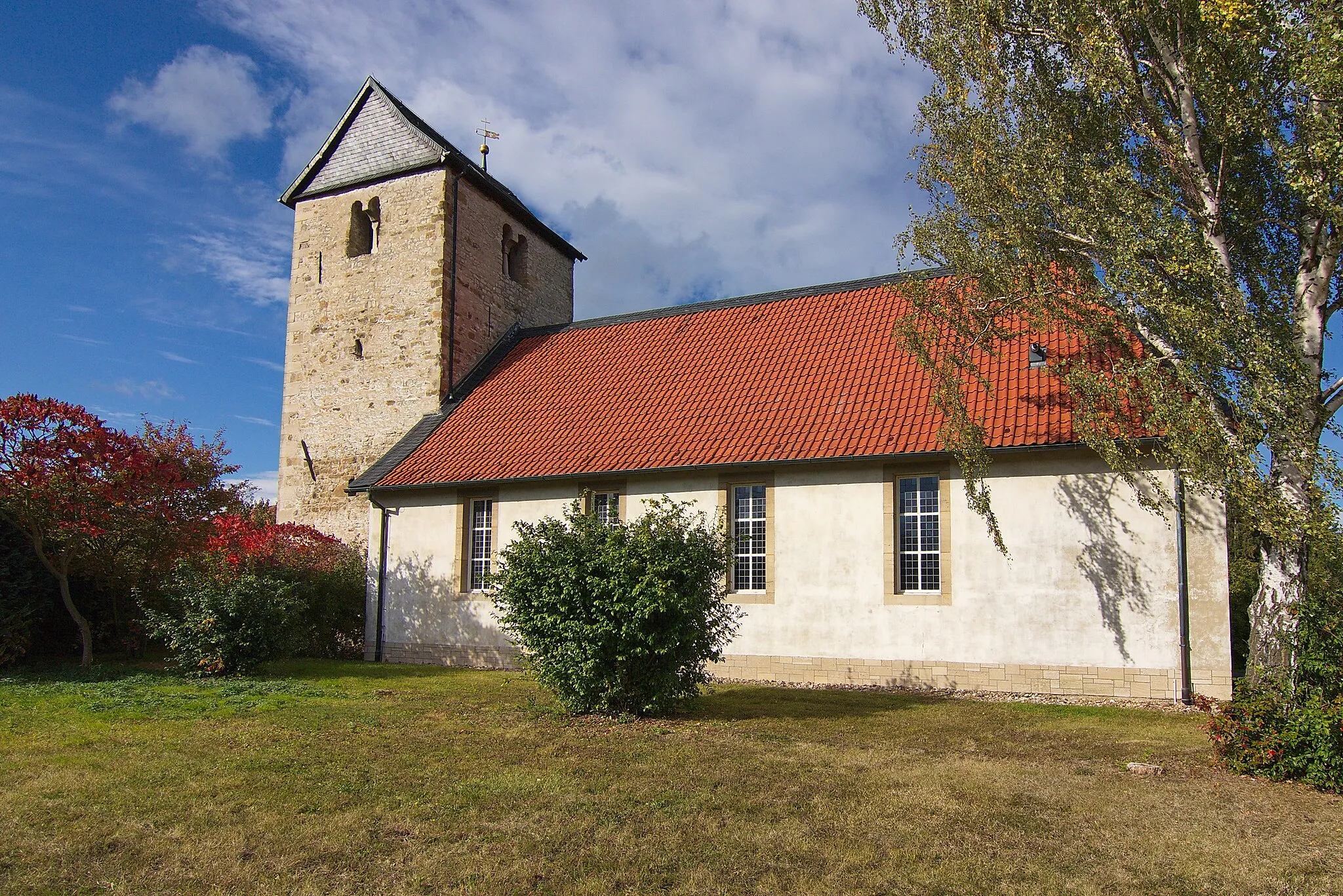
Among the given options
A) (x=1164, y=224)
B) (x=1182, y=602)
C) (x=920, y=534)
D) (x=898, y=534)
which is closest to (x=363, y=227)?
(x=898, y=534)

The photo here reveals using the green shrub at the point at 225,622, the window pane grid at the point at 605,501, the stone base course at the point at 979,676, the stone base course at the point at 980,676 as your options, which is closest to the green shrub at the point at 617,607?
the stone base course at the point at 979,676

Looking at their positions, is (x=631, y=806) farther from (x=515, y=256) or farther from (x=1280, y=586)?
(x=515, y=256)

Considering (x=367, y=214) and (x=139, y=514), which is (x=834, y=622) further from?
(x=367, y=214)

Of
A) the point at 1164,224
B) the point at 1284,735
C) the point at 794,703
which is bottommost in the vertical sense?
the point at 794,703

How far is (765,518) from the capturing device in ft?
48.5

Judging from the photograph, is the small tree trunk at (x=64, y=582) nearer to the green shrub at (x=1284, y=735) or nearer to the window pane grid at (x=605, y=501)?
the window pane grid at (x=605, y=501)

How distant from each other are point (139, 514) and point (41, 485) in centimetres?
143

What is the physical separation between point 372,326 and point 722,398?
9.97 metres

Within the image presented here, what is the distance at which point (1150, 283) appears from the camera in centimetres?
964

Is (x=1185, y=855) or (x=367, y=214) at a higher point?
(x=367, y=214)

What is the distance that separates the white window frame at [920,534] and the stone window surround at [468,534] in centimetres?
755

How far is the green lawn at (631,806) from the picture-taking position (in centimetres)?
529

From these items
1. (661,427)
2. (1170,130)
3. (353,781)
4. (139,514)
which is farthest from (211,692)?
(1170,130)

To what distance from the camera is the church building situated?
490 inches
